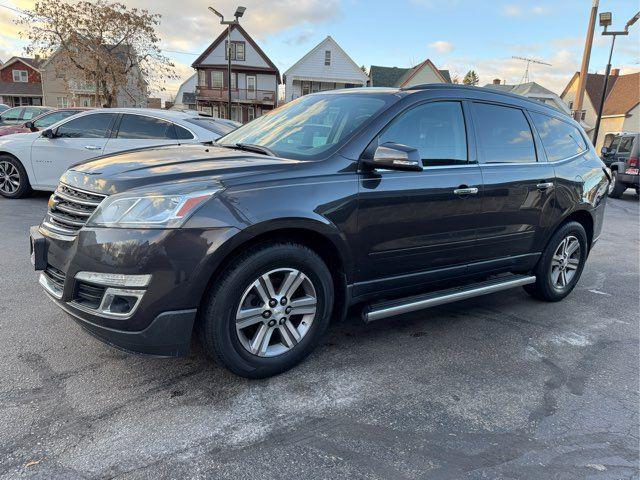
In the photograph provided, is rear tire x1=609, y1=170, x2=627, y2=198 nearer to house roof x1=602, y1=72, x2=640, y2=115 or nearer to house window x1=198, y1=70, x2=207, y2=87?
house roof x1=602, y1=72, x2=640, y2=115

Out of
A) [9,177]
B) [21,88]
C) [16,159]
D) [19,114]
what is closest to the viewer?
[16,159]

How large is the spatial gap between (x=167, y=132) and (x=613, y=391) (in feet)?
22.6

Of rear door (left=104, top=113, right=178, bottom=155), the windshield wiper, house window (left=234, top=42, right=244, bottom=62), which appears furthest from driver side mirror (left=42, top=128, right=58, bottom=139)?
house window (left=234, top=42, right=244, bottom=62)

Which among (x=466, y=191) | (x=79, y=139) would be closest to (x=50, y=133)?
(x=79, y=139)

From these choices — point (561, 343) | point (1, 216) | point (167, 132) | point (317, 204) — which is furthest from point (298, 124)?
point (1, 216)

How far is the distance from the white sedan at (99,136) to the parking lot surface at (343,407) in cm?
415

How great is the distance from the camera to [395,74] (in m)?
47.1

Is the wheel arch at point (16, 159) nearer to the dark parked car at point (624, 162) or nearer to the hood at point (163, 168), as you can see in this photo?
the hood at point (163, 168)

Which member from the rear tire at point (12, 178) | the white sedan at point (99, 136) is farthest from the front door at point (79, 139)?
the rear tire at point (12, 178)

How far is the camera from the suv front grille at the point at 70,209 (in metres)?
2.70

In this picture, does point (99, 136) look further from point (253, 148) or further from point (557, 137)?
point (557, 137)

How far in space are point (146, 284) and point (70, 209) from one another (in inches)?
33.1

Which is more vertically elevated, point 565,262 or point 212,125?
point 212,125

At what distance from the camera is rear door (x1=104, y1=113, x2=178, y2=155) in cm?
757
